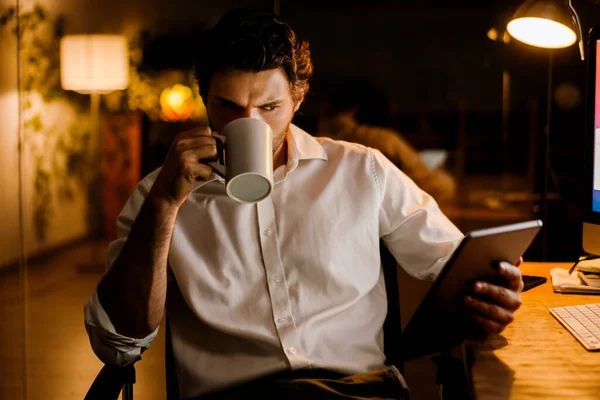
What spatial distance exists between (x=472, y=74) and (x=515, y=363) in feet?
8.30

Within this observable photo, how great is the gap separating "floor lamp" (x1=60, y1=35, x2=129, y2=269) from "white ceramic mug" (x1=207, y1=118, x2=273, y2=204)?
2.07 metres

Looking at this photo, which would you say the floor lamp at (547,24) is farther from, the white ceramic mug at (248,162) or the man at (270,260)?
the white ceramic mug at (248,162)

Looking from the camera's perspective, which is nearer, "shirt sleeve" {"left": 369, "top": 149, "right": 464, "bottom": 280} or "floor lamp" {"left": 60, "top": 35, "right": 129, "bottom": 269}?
"shirt sleeve" {"left": 369, "top": 149, "right": 464, "bottom": 280}

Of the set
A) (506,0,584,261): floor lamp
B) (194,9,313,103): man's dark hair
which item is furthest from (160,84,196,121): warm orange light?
(506,0,584,261): floor lamp

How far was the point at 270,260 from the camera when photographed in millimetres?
1358

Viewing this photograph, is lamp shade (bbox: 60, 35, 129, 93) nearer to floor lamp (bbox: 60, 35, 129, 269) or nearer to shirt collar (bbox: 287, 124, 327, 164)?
floor lamp (bbox: 60, 35, 129, 269)

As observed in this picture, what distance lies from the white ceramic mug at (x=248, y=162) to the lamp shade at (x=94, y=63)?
2066 mm

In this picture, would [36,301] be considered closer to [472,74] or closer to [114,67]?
[114,67]

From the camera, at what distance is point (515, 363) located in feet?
3.51

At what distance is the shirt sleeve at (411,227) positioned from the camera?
4.64 ft

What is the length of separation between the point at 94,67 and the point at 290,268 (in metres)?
1.88

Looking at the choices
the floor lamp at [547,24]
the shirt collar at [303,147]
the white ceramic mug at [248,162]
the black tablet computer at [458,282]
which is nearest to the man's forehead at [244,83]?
the shirt collar at [303,147]

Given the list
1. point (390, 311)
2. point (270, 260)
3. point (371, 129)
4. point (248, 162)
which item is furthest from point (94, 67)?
point (248, 162)

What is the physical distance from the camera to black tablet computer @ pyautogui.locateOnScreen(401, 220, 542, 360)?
994 millimetres
